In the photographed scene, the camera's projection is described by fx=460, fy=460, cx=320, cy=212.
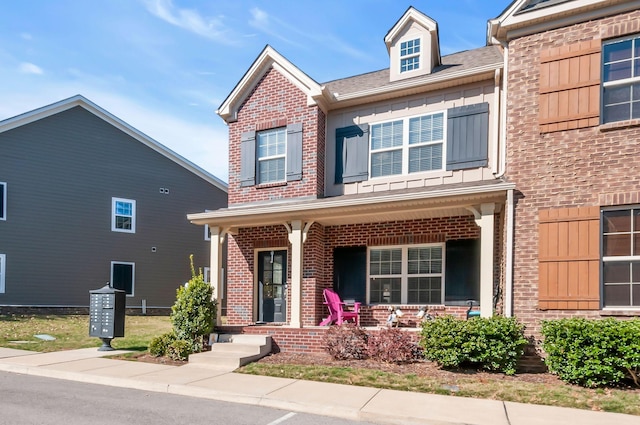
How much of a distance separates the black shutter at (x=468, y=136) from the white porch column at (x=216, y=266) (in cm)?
601

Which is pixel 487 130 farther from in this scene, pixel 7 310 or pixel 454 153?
pixel 7 310

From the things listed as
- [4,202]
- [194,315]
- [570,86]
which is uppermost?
[570,86]

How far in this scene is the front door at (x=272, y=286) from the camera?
40.6 ft

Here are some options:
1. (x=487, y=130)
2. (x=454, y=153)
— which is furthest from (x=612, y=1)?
(x=454, y=153)

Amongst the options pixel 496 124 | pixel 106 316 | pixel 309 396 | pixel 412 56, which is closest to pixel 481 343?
pixel 309 396

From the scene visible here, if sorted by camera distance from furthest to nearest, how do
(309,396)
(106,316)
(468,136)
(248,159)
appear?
(248,159), (106,316), (468,136), (309,396)

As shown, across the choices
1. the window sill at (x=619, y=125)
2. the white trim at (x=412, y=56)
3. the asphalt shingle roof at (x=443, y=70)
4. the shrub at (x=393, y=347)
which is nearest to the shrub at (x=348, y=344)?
the shrub at (x=393, y=347)

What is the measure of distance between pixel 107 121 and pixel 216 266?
12.8 m

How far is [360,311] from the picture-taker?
38.1 ft

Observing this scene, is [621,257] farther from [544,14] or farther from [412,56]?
[412,56]

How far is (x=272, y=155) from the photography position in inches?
490

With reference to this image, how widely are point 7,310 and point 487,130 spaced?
18.2 metres

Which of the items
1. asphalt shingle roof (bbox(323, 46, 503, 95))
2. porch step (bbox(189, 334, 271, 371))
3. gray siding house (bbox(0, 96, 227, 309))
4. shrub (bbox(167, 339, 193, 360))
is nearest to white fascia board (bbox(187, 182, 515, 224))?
porch step (bbox(189, 334, 271, 371))

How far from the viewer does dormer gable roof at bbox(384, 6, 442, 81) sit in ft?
38.0
